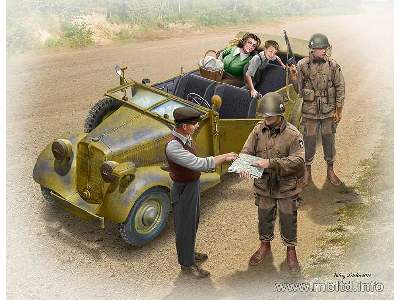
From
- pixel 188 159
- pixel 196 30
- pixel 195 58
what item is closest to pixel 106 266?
pixel 188 159

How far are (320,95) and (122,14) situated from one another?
1170cm

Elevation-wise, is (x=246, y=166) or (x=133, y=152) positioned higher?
(x=246, y=166)

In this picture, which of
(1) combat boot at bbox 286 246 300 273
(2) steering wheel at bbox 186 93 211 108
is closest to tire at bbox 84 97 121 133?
(2) steering wheel at bbox 186 93 211 108

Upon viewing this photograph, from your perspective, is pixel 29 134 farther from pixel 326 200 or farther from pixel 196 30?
pixel 196 30

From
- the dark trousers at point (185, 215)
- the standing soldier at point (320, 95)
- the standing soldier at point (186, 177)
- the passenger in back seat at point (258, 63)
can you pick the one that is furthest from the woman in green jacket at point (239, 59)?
the dark trousers at point (185, 215)

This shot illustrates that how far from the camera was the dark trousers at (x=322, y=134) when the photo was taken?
9572mm

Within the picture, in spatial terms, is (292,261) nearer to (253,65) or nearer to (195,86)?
(195,86)

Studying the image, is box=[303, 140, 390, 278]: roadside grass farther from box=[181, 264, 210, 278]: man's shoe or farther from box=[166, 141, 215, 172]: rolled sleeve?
box=[166, 141, 215, 172]: rolled sleeve

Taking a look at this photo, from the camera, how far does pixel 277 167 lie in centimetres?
683

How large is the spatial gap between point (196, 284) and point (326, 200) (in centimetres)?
287

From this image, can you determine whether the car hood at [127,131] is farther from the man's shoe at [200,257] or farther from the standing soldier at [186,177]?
the man's shoe at [200,257]

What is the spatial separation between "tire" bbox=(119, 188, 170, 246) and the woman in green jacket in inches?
123

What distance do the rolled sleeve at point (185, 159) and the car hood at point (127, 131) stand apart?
1.63m
